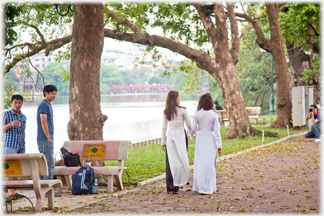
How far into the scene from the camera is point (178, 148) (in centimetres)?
673

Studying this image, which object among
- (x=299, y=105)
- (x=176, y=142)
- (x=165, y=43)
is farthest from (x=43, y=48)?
(x=299, y=105)

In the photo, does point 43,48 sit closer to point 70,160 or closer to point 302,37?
point 70,160

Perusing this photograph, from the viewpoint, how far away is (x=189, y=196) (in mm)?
6312

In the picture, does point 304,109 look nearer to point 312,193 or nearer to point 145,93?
point 312,193

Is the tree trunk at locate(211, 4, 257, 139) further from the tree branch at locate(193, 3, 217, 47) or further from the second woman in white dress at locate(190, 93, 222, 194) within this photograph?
the second woman in white dress at locate(190, 93, 222, 194)

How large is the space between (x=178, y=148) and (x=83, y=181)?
5.78ft

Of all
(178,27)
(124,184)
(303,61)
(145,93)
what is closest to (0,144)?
(124,184)

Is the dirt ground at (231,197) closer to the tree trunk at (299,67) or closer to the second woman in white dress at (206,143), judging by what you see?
the second woman in white dress at (206,143)

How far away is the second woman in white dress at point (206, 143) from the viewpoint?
6.56m

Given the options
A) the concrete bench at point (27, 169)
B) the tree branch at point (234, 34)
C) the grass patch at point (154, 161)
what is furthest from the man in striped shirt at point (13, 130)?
the tree branch at point (234, 34)

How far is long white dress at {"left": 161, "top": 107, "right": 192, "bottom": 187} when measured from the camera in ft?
22.0

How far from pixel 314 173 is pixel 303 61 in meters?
→ 13.0

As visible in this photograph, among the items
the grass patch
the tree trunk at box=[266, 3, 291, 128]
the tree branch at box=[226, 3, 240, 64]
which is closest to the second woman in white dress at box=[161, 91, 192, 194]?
the grass patch

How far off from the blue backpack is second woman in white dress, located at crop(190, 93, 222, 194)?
5.99ft
